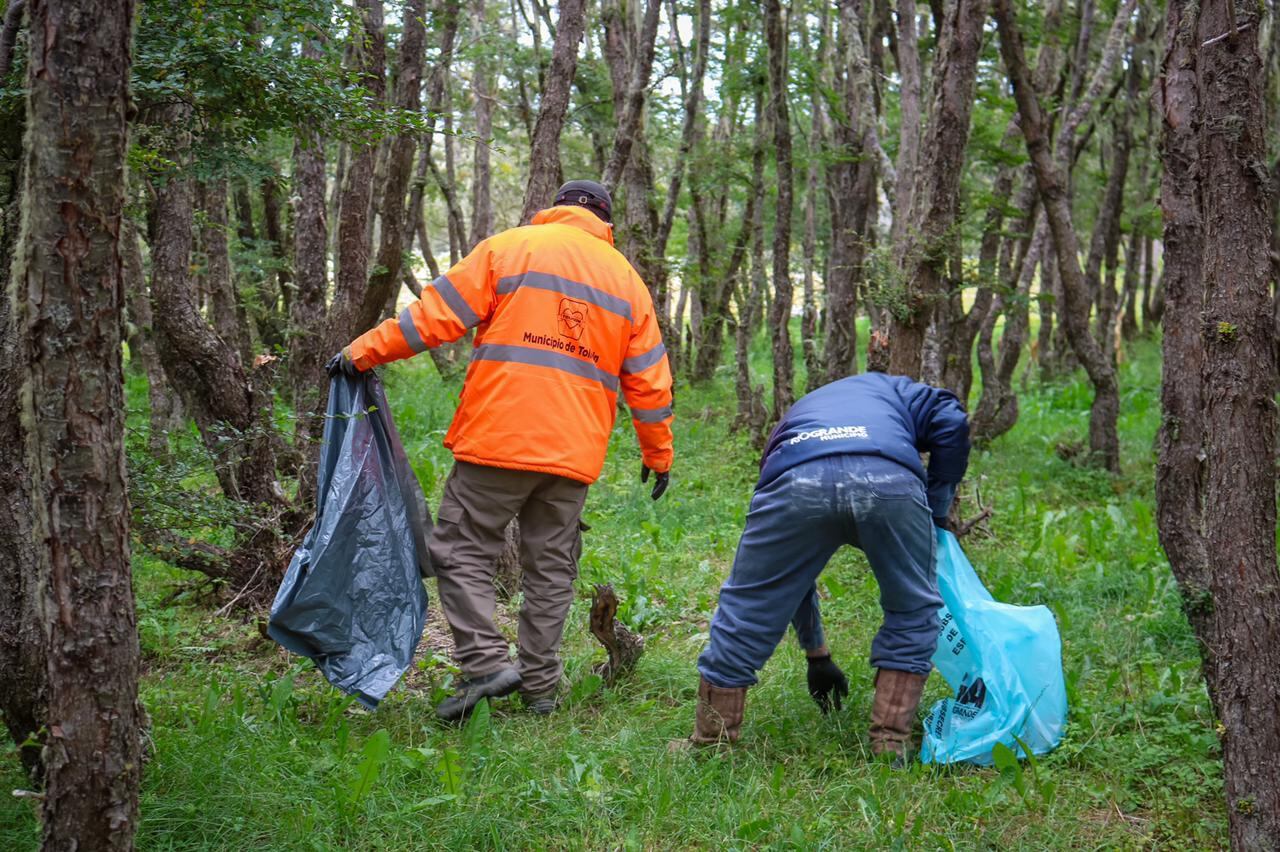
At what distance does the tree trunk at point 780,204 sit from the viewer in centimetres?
974

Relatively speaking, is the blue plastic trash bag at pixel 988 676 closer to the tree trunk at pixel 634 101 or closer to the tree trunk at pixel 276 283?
the tree trunk at pixel 634 101

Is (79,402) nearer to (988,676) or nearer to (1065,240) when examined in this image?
(988,676)

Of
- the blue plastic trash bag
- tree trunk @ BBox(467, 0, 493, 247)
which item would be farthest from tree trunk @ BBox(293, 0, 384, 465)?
tree trunk @ BBox(467, 0, 493, 247)

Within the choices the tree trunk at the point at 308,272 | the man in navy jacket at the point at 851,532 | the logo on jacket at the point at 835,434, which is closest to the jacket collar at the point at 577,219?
the man in navy jacket at the point at 851,532

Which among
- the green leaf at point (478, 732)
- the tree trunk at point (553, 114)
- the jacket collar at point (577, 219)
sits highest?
the tree trunk at point (553, 114)

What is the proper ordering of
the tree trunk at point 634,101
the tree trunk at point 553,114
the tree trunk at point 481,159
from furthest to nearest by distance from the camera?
the tree trunk at point 481,159 < the tree trunk at point 634,101 < the tree trunk at point 553,114

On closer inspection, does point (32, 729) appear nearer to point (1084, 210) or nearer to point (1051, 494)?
point (1051, 494)

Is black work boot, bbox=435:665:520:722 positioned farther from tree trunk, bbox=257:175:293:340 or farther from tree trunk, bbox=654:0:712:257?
tree trunk, bbox=654:0:712:257

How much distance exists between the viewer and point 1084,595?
6.04 meters

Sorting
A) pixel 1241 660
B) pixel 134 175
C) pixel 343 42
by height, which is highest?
pixel 343 42

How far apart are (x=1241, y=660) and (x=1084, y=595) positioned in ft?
10.3

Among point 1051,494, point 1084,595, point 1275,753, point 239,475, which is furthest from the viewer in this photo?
point 1051,494

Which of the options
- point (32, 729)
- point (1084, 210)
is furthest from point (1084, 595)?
point (1084, 210)

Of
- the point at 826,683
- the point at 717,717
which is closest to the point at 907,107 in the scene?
the point at 826,683
